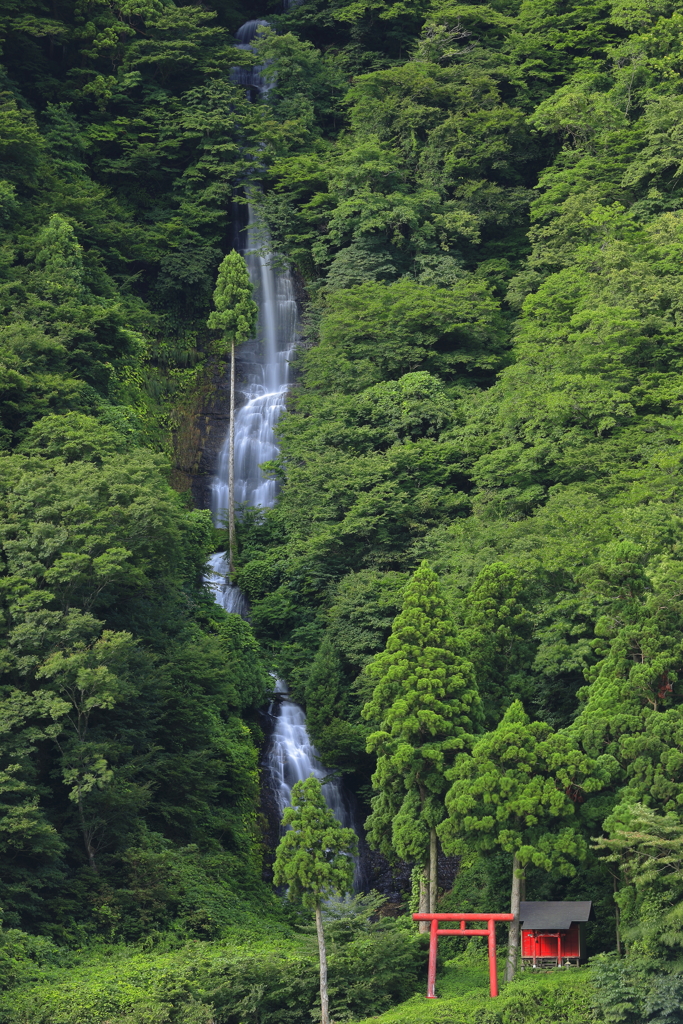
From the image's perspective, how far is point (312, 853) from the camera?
85.5ft

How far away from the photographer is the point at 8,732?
95.5 ft

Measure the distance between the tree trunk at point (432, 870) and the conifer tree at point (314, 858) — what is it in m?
3.38

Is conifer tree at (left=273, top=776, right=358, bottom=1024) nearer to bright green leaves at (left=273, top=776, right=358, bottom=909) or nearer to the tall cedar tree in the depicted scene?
bright green leaves at (left=273, top=776, right=358, bottom=909)

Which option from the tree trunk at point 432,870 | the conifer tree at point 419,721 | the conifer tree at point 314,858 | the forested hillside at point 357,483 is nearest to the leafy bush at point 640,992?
the forested hillside at point 357,483

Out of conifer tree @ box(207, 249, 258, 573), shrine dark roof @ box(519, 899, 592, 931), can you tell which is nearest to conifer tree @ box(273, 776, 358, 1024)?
shrine dark roof @ box(519, 899, 592, 931)

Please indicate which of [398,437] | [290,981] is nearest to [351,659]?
[398,437]

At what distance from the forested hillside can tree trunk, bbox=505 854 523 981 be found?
53cm

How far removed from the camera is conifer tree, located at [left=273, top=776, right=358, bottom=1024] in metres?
25.8

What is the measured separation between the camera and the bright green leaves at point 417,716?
29484 millimetres

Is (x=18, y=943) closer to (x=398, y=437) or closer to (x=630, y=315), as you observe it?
(x=398, y=437)

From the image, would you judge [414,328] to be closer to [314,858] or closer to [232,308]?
[232,308]

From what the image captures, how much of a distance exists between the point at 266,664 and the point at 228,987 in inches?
571

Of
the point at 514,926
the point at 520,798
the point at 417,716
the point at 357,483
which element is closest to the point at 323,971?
the point at 514,926

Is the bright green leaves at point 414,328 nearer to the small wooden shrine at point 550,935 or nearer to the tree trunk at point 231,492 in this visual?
the tree trunk at point 231,492
